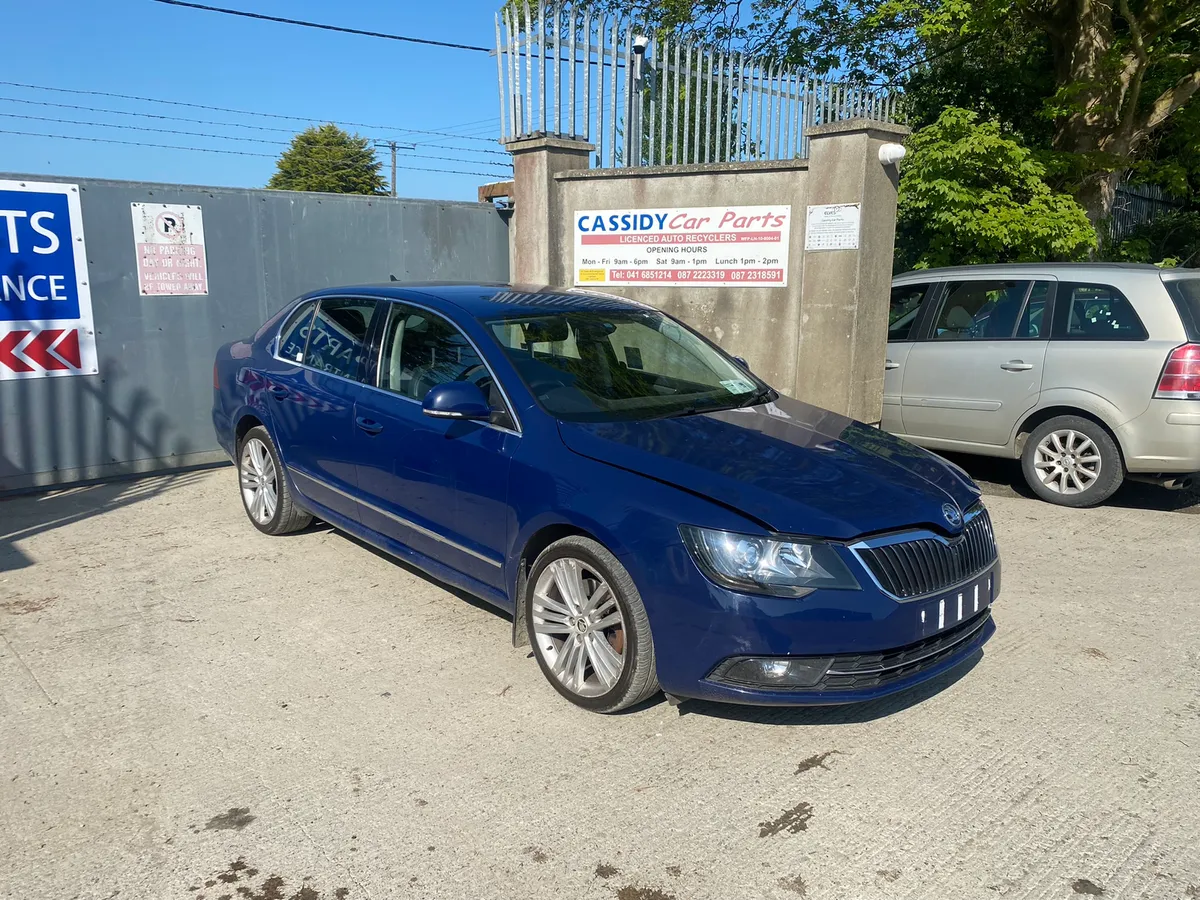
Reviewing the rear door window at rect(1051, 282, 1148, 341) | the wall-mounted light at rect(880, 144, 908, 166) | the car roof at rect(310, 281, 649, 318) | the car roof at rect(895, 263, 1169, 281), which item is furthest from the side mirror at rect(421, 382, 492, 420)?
the car roof at rect(895, 263, 1169, 281)

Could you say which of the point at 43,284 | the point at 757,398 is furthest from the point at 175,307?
the point at 757,398

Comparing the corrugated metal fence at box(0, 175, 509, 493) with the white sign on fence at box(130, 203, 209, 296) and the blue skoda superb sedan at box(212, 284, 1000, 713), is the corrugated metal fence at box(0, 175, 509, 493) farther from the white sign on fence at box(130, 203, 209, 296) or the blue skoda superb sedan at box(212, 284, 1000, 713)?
the blue skoda superb sedan at box(212, 284, 1000, 713)

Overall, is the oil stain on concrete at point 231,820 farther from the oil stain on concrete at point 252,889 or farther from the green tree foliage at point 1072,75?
the green tree foliage at point 1072,75

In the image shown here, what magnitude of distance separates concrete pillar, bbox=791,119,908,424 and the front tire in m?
4.39

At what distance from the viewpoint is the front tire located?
3562 mm

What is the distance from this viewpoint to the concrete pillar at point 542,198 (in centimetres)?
919

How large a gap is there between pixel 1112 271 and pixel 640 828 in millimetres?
5910

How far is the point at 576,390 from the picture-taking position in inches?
170

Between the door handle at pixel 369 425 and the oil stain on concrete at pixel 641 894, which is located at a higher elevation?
the door handle at pixel 369 425

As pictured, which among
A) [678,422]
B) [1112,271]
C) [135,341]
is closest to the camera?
[678,422]

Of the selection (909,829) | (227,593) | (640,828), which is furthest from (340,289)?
(909,829)

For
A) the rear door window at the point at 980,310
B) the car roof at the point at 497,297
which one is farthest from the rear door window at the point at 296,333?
the rear door window at the point at 980,310

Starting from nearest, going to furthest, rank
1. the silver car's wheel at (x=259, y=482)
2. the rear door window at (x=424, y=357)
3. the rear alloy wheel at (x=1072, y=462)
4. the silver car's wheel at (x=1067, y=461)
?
the rear door window at (x=424, y=357), the silver car's wheel at (x=259, y=482), the rear alloy wheel at (x=1072, y=462), the silver car's wheel at (x=1067, y=461)

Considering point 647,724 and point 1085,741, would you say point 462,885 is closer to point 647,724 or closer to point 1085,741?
point 647,724
